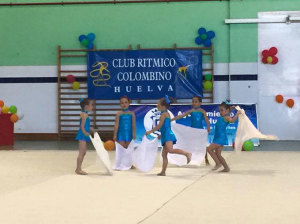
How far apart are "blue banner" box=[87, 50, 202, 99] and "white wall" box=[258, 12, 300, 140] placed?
187 cm

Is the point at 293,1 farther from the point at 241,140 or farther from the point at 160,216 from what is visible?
the point at 160,216

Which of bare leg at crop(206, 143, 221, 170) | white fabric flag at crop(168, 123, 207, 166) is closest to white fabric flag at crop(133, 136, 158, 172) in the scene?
bare leg at crop(206, 143, 221, 170)

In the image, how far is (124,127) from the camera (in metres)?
8.62

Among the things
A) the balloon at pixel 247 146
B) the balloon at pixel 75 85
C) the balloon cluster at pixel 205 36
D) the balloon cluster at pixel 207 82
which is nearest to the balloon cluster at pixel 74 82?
the balloon at pixel 75 85

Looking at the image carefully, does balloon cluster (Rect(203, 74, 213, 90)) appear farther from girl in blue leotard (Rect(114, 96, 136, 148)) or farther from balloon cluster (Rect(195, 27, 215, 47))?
girl in blue leotard (Rect(114, 96, 136, 148))

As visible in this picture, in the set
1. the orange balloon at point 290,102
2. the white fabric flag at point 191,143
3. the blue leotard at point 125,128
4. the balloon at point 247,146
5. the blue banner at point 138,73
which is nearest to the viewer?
the blue leotard at point 125,128

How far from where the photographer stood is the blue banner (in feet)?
46.5

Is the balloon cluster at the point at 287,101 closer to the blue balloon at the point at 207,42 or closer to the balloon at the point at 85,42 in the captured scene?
the blue balloon at the point at 207,42

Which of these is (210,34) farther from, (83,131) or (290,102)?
(83,131)

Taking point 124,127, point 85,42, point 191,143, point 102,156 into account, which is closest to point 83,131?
point 102,156

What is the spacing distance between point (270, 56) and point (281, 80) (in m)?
0.65

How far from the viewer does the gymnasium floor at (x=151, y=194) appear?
4.95 m

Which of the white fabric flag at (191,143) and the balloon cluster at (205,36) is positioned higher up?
the balloon cluster at (205,36)

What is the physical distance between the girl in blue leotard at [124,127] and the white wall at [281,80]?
6.15 meters
